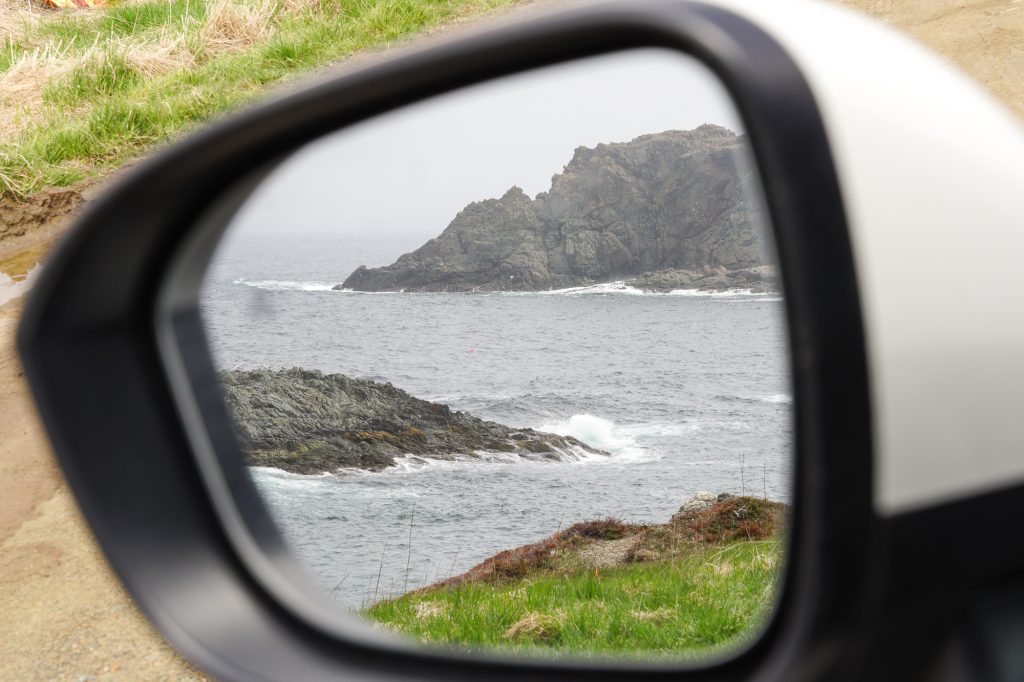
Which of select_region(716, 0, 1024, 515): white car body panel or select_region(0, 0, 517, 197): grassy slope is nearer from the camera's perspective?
select_region(716, 0, 1024, 515): white car body panel

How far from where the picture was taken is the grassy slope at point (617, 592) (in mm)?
1786

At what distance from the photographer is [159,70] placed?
35.9 feet

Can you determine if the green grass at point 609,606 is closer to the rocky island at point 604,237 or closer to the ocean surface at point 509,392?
the ocean surface at point 509,392

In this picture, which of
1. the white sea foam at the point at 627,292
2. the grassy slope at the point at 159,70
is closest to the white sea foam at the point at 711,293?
the white sea foam at the point at 627,292

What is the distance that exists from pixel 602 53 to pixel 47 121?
34.2ft

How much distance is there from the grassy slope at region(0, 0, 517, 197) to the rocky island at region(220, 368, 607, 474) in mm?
6511

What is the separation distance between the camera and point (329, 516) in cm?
172

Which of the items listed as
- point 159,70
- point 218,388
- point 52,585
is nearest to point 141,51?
point 159,70

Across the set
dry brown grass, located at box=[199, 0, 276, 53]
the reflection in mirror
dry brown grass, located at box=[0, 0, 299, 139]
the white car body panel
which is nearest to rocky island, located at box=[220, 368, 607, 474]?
the reflection in mirror

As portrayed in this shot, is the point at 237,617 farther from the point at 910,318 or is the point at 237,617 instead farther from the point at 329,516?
the point at 910,318

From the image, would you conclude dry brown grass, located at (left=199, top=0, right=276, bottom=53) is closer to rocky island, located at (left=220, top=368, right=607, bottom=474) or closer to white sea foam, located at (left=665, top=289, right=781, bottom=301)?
rocky island, located at (left=220, top=368, right=607, bottom=474)

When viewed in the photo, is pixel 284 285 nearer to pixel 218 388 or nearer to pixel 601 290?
pixel 218 388

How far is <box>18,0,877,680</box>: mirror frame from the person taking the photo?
81 cm

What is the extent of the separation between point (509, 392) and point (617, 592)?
1.89 ft
